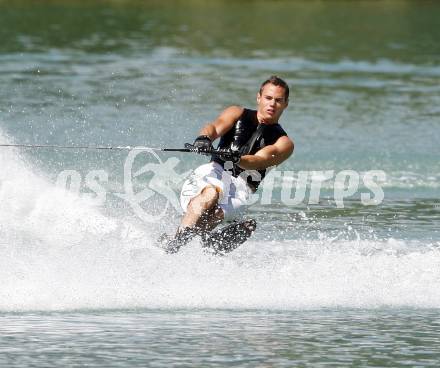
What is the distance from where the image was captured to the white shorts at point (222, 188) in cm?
878

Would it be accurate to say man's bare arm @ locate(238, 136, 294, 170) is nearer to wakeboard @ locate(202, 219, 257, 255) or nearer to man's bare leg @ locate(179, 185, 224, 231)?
man's bare leg @ locate(179, 185, 224, 231)

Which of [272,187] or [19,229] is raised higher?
[272,187]

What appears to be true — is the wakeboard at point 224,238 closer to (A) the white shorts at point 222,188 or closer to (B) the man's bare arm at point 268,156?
(A) the white shorts at point 222,188

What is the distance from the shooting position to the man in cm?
864

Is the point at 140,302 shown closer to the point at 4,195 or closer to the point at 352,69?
the point at 4,195

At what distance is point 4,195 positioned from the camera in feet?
35.9

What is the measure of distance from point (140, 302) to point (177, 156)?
20.8 feet

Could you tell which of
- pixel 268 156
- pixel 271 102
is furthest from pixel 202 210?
pixel 271 102

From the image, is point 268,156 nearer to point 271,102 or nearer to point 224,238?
point 271,102

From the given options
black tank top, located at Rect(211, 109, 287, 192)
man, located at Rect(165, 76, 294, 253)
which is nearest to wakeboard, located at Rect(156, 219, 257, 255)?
man, located at Rect(165, 76, 294, 253)

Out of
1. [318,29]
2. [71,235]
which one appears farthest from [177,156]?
[318,29]

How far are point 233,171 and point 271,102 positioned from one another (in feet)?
1.70

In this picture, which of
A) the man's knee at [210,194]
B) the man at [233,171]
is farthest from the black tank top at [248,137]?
the man's knee at [210,194]

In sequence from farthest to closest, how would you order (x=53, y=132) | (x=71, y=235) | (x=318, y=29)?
(x=318, y=29)
(x=53, y=132)
(x=71, y=235)
